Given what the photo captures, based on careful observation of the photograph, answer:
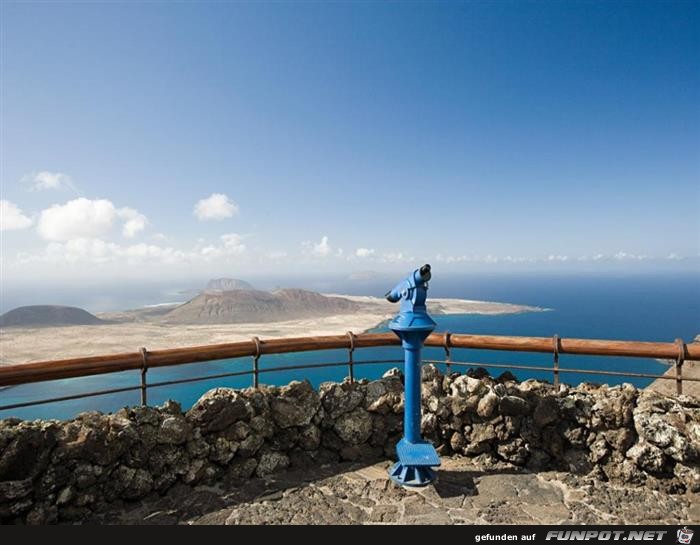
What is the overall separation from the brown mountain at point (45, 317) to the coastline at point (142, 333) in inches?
163

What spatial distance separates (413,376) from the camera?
3973 millimetres

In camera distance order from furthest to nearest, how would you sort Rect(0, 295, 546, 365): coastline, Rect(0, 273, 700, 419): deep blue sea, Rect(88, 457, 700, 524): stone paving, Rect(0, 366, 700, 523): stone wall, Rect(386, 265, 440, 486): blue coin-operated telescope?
Rect(0, 295, 546, 365): coastline
Rect(0, 273, 700, 419): deep blue sea
Rect(386, 265, 440, 486): blue coin-operated telescope
Rect(0, 366, 700, 523): stone wall
Rect(88, 457, 700, 524): stone paving

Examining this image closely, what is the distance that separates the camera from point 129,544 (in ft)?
10.0

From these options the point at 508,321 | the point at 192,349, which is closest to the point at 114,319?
the point at 508,321

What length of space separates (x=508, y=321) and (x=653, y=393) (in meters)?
130

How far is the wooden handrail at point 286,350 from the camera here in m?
3.49

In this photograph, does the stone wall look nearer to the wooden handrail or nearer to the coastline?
the wooden handrail

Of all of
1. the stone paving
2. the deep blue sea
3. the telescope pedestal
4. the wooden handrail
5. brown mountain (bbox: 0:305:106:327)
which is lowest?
the deep blue sea

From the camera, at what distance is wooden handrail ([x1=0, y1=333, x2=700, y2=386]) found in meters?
3.49

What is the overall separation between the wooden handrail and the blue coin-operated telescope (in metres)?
0.70

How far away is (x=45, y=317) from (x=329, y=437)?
154111 mm

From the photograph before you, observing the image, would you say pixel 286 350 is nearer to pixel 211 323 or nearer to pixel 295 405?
pixel 295 405

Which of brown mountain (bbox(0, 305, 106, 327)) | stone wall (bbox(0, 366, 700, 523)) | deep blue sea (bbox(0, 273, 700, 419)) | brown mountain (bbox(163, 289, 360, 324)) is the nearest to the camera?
stone wall (bbox(0, 366, 700, 523))

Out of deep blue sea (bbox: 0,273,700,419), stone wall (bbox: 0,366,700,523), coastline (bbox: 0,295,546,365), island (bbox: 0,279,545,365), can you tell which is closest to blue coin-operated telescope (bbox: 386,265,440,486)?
stone wall (bbox: 0,366,700,523)
